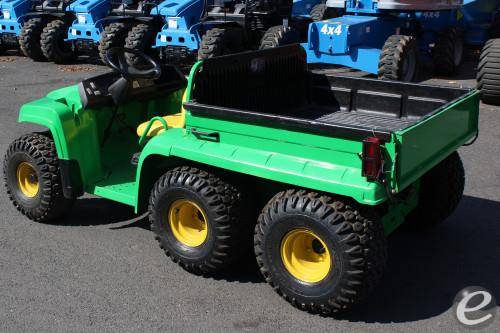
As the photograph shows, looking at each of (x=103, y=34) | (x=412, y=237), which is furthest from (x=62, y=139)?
(x=103, y=34)

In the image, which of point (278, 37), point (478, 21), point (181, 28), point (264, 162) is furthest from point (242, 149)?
point (478, 21)

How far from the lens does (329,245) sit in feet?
11.7

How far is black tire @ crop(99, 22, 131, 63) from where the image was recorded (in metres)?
12.6

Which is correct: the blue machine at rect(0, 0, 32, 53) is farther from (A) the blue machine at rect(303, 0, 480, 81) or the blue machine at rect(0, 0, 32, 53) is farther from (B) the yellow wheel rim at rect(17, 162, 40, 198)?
(B) the yellow wheel rim at rect(17, 162, 40, 198)

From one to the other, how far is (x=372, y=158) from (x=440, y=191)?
5.28ft

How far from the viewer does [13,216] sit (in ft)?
17.6

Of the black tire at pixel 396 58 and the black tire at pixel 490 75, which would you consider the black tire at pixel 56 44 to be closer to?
the black tire at pixel 396 58

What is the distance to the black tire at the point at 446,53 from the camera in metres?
11.0

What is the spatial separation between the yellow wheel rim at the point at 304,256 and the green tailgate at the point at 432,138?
65 cm

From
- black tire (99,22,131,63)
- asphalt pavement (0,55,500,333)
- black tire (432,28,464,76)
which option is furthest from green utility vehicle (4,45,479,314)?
black tire (99,22,131,63)

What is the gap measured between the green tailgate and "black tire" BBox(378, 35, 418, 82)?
507cm

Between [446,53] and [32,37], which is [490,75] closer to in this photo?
[446,53]

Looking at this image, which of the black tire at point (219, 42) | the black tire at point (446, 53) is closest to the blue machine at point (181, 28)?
the black tire at point (219, 42)

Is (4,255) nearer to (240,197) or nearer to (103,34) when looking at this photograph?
(240,197)
